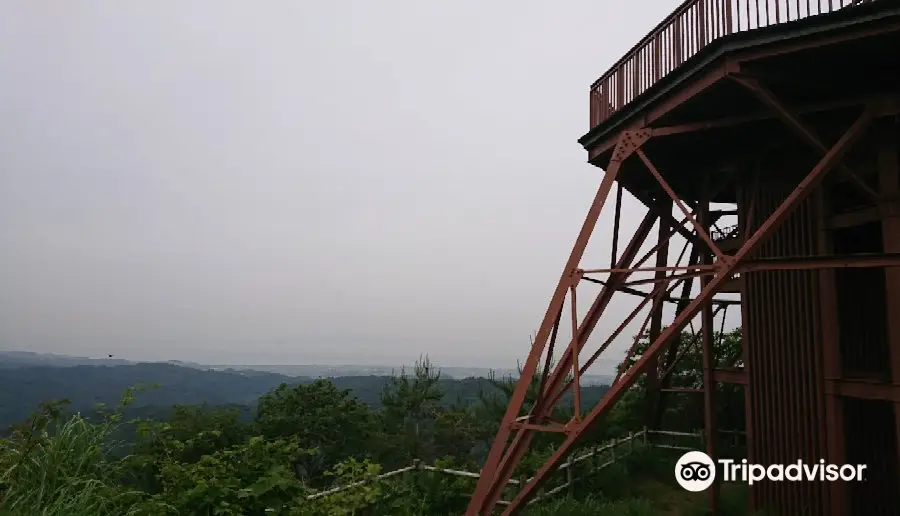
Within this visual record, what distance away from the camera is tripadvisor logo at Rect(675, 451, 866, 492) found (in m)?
8.13

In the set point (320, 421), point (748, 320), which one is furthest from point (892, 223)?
point (320, 421)

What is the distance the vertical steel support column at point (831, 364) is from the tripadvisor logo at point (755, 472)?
0.12 meters

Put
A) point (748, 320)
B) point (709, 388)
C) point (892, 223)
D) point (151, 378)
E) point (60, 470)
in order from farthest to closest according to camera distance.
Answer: point (151, 378)
point (709, 388)
point (748, 320)
point (892, 223)
point (60, 470)

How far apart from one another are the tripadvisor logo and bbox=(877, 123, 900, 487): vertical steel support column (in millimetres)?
1202

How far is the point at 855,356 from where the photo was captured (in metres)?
9.27

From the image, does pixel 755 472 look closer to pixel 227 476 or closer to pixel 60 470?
pixel 227 476

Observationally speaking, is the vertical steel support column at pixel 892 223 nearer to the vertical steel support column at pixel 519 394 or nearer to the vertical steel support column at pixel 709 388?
the vertical steel support column at pixel 709 388

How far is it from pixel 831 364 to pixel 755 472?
2162 millimetres

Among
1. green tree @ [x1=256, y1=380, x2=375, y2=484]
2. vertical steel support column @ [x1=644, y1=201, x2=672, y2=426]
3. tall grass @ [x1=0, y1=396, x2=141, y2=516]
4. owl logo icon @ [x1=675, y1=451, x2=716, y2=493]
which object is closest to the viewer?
tall grass @ [x1=0, y1=396, x2=141, y2=516]

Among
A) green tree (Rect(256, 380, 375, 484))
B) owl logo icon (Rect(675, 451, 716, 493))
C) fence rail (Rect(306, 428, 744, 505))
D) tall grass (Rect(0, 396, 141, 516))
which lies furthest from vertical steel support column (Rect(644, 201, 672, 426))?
green tree (Rect(256, 380, 375, 484))

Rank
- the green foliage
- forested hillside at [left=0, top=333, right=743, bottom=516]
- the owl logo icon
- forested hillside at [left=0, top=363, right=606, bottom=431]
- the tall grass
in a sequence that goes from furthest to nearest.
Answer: forested hillside at [left=0, top=363, right=606, bottom=431] → the owl logo icon → the green foliage → forested hillside at [left=0, top=333, right=743, bottom=516] → the tall grass

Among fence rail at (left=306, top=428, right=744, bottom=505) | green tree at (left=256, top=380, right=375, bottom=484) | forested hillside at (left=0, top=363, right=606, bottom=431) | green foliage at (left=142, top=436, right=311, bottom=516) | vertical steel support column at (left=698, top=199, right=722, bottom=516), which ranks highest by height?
vertical steel support column at (left=698, top=199, right=722, bottom=516)

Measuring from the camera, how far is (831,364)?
26.7ft

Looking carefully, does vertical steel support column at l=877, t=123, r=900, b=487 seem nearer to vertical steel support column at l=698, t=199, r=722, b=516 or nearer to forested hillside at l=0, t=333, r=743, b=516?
vertical steel support column at l=698, t=199, r=722, b=516
